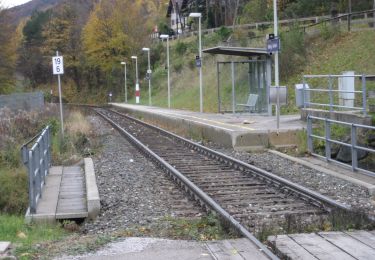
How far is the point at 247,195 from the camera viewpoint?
10359 mm

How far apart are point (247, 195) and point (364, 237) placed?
3793 mm

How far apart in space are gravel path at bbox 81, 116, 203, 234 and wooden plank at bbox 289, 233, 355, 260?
8.53 feet

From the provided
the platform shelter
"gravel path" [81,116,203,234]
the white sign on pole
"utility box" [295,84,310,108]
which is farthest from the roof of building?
"gravel path" [81,116,203,234]

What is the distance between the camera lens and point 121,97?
287 feet

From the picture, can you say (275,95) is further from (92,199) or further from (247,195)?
(92,199)

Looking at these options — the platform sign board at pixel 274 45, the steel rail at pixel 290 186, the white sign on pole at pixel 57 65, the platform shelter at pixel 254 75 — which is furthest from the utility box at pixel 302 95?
the white sign on pole at pixel 57 65

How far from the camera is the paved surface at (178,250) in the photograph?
620cm

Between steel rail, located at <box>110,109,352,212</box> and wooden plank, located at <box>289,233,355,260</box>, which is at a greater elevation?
wooden plank, located at <box>289,233,355,260</box>

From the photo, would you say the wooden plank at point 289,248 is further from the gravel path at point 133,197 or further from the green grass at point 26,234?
the green grass at point 26,234

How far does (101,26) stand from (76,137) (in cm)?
6933

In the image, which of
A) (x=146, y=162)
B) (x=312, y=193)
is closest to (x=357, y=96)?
(x=146, y=162)

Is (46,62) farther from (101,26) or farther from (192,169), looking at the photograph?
(192,169)

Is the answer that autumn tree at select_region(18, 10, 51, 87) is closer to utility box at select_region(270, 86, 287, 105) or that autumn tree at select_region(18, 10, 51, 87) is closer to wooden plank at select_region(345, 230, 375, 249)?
utility box at select_region(270, 86, 287, 105)

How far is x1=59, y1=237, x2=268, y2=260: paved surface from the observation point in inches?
244
